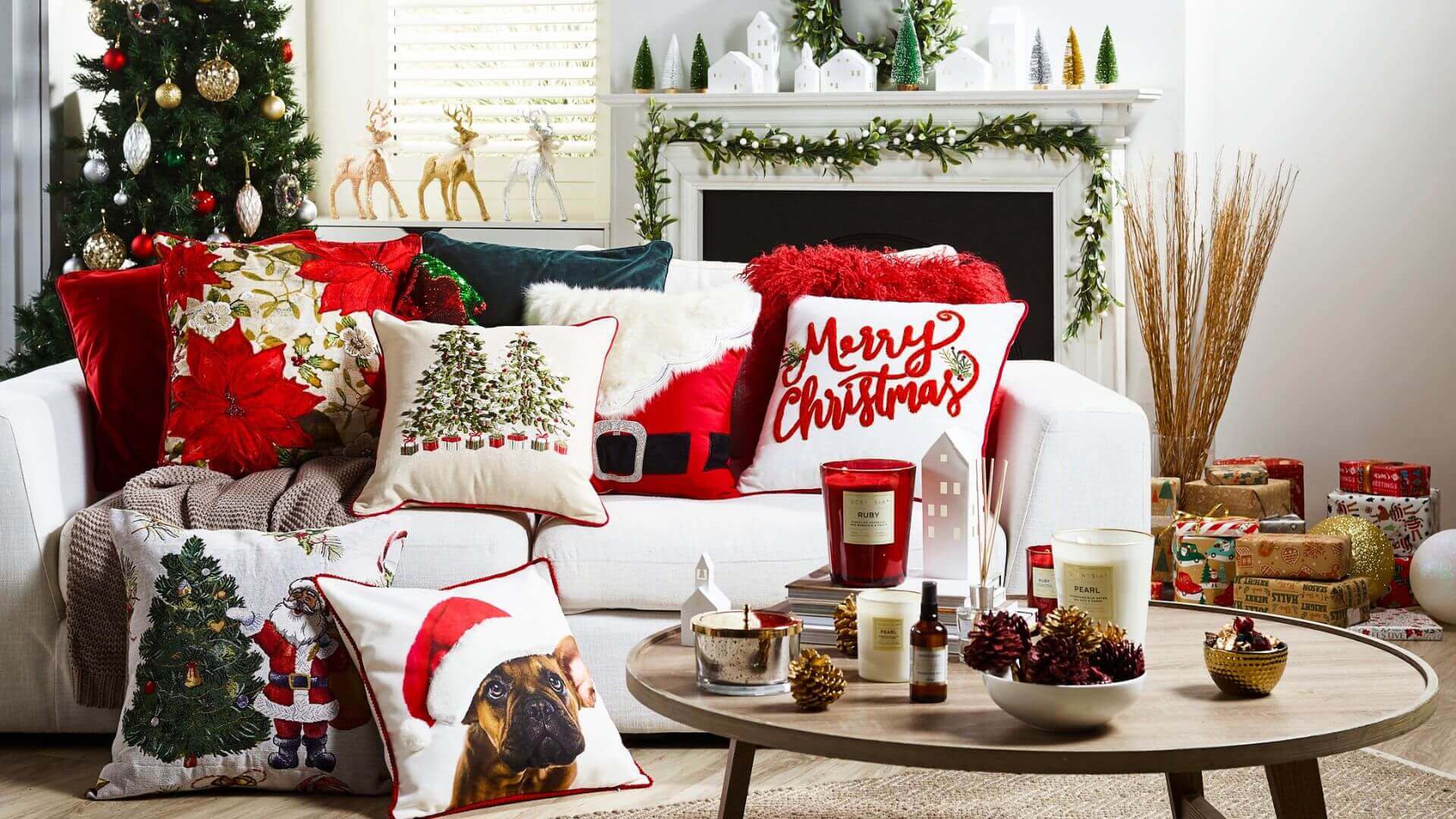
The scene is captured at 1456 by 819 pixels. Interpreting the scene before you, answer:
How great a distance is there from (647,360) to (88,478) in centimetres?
103

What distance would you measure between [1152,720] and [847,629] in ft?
1.23

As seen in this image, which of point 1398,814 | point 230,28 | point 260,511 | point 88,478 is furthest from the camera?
point 230,28

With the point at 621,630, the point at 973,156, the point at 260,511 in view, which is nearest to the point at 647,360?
the point at 621,630

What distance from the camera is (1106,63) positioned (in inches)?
172

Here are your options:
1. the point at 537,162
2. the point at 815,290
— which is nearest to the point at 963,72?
the point at 537,162

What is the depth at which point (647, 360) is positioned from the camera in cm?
A: 253

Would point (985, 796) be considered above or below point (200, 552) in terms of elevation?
below

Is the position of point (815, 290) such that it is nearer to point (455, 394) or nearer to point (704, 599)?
point (455, 394)

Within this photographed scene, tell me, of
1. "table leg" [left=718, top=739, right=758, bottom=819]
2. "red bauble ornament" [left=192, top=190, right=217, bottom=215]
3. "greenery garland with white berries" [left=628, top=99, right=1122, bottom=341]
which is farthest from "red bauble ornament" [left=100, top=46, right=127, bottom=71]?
"table leg" [left=718, top=739, right=758, bottom=819]

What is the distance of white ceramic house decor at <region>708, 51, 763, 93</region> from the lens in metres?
4.54

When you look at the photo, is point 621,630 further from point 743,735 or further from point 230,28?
point 230,28

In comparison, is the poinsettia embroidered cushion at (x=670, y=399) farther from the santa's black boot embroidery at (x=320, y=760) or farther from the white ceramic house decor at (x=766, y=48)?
the white ceramic house decor at (x=766, y=48)

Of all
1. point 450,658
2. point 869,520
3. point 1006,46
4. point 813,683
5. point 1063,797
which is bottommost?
point 1063,797

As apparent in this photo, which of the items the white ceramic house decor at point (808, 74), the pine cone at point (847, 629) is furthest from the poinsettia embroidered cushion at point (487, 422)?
the white ceramic house decor at point (808, 74)
